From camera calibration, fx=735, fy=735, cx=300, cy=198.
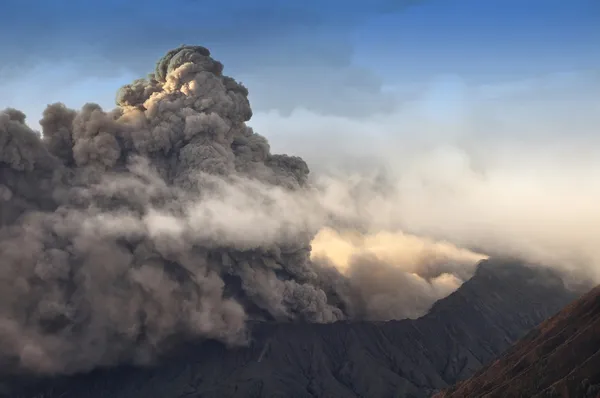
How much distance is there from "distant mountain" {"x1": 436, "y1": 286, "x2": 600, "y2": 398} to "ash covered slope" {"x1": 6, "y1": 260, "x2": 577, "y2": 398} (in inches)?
2146

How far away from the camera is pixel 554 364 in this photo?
253 feet

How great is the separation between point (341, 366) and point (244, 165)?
61416mm

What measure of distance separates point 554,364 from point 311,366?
82.4 m

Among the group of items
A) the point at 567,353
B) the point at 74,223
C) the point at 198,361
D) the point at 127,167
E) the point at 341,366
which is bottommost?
the point at 567,353

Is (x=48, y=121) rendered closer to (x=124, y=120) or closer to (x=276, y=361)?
(x=124, y=120)

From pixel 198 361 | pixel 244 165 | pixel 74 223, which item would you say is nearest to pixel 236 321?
pixel 198 361

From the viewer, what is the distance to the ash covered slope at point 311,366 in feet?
458

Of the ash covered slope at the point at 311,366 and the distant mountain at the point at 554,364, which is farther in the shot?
the ash covered slope at the point at 311,366

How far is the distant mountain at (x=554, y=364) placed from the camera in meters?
70.4

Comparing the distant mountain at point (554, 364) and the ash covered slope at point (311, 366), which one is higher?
the ash covered slope at point (311, 366)

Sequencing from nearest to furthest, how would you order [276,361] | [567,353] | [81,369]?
[567,353]
[81,369]
[276,361]

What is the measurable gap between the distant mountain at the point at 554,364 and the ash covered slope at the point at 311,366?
54.5m

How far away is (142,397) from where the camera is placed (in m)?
138

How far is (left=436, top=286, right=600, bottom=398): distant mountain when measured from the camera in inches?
2771
